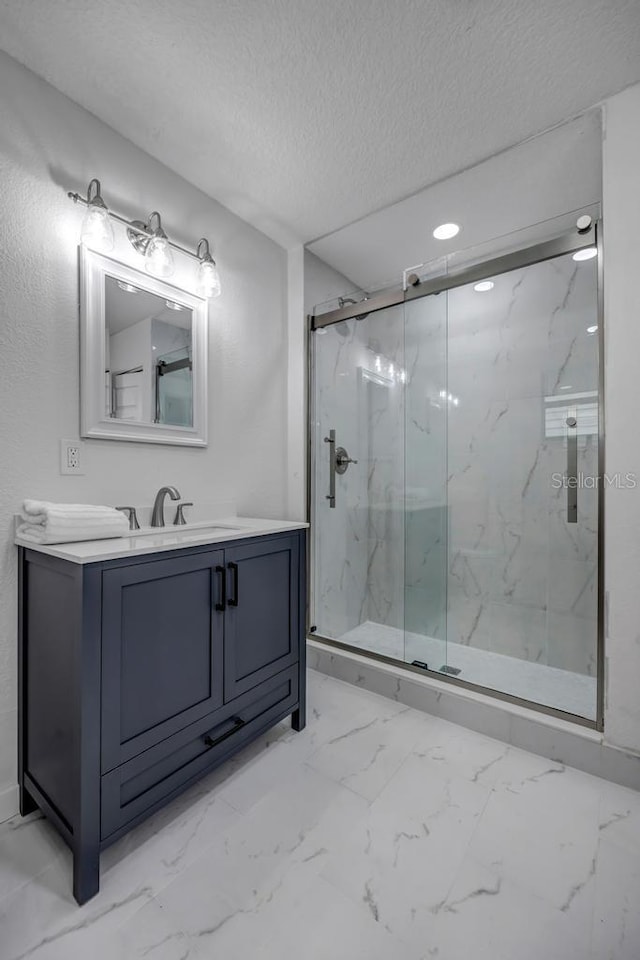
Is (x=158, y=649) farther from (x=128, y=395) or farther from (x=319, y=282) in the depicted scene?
(x=319, y=282)

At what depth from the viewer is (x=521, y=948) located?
3.20 feet

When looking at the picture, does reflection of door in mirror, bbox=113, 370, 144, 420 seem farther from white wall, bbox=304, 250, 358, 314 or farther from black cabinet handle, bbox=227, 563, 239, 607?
white wall, bbox=304, 250, 358, 314

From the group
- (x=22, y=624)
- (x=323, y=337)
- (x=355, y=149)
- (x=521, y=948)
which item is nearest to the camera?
(x=521, y=948)

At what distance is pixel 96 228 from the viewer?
4.94ft

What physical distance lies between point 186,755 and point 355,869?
58cm

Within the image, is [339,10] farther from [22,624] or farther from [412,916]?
[412,916]

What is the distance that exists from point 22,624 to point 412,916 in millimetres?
1371

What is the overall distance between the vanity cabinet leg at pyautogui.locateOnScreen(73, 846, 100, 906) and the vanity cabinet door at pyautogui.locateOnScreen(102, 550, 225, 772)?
0.20m

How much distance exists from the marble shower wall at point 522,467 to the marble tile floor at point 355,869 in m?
0.93

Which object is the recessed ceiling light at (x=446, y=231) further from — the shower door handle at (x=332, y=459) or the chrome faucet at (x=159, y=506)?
the chrome faucet at (x=159, y=506)

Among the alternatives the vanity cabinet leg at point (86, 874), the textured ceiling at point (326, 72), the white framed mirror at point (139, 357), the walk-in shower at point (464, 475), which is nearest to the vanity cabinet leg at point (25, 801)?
the vanity cabinet leg at point (86, 874)

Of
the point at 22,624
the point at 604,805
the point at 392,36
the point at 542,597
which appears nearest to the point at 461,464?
the point at 542,597

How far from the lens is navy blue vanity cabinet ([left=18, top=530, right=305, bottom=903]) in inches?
43.1

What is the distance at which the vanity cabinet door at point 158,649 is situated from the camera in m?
1.14
